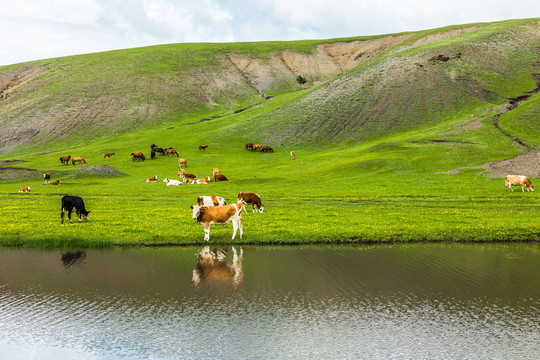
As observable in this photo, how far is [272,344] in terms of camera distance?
38.1 feet

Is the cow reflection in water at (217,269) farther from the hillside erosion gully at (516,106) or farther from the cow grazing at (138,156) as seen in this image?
the cow grazing at (138,156)

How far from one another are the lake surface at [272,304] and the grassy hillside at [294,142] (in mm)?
4163

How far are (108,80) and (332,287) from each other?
175 metres

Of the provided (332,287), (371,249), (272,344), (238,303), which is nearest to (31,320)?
(238,303)

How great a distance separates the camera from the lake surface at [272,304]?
1148 cm

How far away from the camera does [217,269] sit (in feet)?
63.7

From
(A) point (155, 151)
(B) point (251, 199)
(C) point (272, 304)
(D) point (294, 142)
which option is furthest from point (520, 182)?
(A) point (155, 151)

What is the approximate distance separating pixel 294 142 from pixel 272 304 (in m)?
89.8

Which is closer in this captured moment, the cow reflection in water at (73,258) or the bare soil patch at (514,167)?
the cow reflection in water at (73,258)

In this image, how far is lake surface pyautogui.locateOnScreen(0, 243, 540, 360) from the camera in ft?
37.7

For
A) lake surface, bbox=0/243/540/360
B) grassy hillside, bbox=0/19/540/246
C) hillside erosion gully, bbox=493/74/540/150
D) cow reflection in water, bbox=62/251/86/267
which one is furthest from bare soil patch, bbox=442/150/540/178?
cow reflection in water, bbox=62/251/86/267

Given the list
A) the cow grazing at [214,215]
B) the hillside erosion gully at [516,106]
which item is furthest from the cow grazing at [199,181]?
the hillside erosion gully at [516,106]

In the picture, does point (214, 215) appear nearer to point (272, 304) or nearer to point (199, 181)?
point (272, 304)

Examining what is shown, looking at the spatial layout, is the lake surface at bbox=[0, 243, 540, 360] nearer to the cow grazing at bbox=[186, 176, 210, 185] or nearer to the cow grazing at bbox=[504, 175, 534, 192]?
the cow grazing at bbox=[504, 175, 534, 192]
